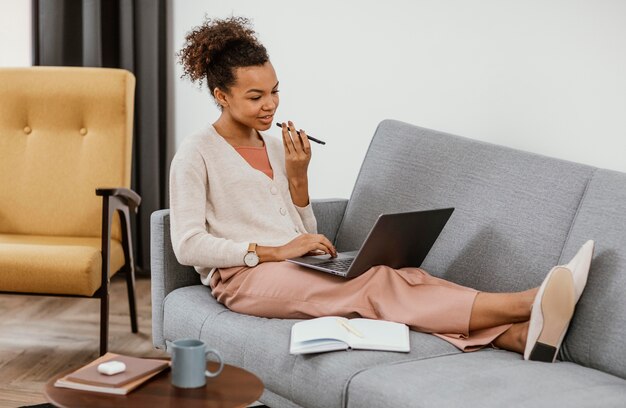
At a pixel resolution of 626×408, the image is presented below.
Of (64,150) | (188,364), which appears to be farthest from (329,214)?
(188,364)

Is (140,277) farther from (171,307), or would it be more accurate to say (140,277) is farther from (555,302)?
(555,302)

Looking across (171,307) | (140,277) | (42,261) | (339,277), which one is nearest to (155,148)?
(140,277)

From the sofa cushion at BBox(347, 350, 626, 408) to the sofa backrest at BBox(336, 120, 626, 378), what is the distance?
0.52ft

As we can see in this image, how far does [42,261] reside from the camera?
2.94 meters

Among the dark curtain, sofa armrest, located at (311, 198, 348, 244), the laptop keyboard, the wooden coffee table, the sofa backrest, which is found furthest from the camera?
the dark curtain

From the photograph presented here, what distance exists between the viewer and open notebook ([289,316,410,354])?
82.0 inches

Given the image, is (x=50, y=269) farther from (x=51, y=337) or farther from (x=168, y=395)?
(x=168, y=395)

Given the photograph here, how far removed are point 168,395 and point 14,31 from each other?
9.76ft

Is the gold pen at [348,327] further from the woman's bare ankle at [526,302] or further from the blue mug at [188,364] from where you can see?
the blue mug at [188,364]

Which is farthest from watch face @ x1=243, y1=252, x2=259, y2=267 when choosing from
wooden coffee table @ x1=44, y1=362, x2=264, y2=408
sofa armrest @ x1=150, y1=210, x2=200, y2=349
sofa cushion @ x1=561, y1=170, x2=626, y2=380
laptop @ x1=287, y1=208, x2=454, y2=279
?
sofa cushion @ x1=561, y1=170, x2=626, y2=380

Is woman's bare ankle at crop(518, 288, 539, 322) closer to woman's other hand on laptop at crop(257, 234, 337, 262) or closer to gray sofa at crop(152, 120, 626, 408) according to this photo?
gray sofa at crop(152, 120, 626, 408)

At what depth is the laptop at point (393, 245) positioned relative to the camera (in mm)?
2258

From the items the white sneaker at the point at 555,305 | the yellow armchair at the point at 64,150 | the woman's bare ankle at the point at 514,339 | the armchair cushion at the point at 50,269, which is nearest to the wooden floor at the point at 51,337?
the yellow armchair at the point at 64,150

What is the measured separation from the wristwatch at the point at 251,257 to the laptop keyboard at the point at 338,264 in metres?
0.19
